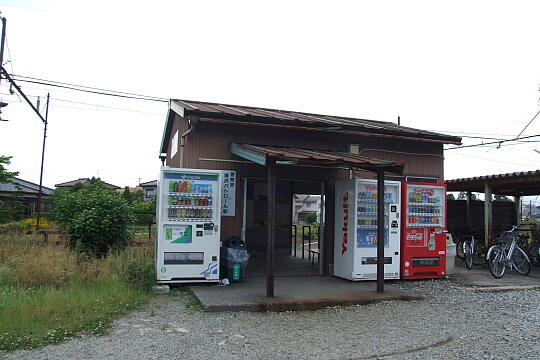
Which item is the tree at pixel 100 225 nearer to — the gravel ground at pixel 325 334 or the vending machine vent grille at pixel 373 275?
the gravel ground at pixel 325 334

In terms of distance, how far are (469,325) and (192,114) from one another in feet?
18.3

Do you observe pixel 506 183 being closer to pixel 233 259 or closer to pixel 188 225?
pixel 233 259

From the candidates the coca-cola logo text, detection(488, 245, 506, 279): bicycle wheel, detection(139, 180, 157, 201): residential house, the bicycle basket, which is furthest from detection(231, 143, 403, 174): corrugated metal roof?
detection(139, 180, 157, 201): residential house

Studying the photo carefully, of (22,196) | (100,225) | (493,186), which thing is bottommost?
(100,225)

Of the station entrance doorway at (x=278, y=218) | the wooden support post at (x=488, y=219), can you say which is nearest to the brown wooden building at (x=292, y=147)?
the wooden support post at (x=488, y=219)

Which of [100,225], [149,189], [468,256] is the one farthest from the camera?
[149,189]

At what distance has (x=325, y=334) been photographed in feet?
18.0

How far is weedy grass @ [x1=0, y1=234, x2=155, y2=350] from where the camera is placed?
517 centimetres

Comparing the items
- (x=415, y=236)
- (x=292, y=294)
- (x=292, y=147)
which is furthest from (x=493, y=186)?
(x=292, y=294)

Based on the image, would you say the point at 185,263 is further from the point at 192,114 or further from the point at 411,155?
the point at 411,155

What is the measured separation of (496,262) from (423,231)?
7.02ft

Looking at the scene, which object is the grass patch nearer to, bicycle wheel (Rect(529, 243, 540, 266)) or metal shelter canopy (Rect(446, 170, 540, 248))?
metal shelter canopy (Rect(446, 170, 540, 248))

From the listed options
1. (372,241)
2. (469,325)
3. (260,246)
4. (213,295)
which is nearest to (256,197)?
(260,246)

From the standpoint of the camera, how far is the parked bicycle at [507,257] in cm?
998
